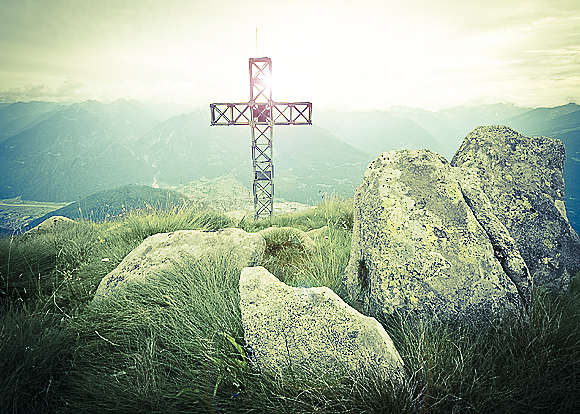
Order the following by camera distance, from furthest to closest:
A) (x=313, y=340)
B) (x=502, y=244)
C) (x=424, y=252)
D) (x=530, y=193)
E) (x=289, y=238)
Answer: (x=289, y=238)
(x=530, y=193)
(x=502, y=244)
(x=424, y=252)
(x=313, y=340)

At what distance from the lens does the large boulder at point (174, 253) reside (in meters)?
3.55

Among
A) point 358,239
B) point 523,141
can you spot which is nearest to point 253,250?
point 358,239

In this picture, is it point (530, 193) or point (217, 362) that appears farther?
point (530, 193)

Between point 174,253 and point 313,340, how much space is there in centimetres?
257

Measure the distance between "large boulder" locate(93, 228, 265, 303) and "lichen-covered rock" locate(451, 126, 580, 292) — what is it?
3500mm

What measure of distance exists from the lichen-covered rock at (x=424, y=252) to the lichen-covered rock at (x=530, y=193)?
1175 millimetres

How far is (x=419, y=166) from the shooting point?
3.22 metres

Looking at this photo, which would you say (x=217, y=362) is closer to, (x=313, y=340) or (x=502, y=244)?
(x=313, y=340)

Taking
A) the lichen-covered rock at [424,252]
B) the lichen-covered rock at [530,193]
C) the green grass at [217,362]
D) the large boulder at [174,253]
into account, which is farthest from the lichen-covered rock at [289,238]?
the lichen-covered rock at [530,193]

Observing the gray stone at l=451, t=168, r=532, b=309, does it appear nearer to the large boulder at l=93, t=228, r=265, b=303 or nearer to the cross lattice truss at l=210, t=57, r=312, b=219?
the large boulder at l=93, t=228, r=265, b=303

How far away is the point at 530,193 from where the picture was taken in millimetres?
3809

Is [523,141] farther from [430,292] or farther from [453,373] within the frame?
[453,373]

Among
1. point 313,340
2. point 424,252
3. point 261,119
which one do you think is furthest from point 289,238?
point 261,119

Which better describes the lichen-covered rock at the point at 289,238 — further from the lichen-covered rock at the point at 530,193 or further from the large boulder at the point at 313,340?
the lichen-covered rock at the point at 530,193
